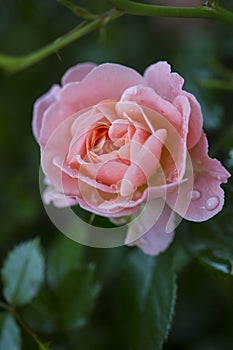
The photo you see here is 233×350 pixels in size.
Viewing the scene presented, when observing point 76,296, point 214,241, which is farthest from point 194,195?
point 76,296

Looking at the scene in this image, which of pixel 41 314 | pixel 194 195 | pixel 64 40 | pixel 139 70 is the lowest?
pixel 41 314

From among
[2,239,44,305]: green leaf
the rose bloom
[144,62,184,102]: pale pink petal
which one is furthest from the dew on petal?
[2,239,44,305]: green leaf

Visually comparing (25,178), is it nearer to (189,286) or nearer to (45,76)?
(45,76)

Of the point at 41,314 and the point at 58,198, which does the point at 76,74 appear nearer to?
the point at 58,198

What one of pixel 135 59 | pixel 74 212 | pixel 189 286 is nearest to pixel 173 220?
pixel 74 212

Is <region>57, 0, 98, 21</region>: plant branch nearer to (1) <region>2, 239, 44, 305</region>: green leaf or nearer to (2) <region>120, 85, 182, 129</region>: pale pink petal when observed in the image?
(2) <region>120, 85, 182, 129</region>: pale pink petal

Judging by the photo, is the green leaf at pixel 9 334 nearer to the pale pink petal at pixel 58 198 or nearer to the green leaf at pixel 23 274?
the green leaf at pixel 23 274
